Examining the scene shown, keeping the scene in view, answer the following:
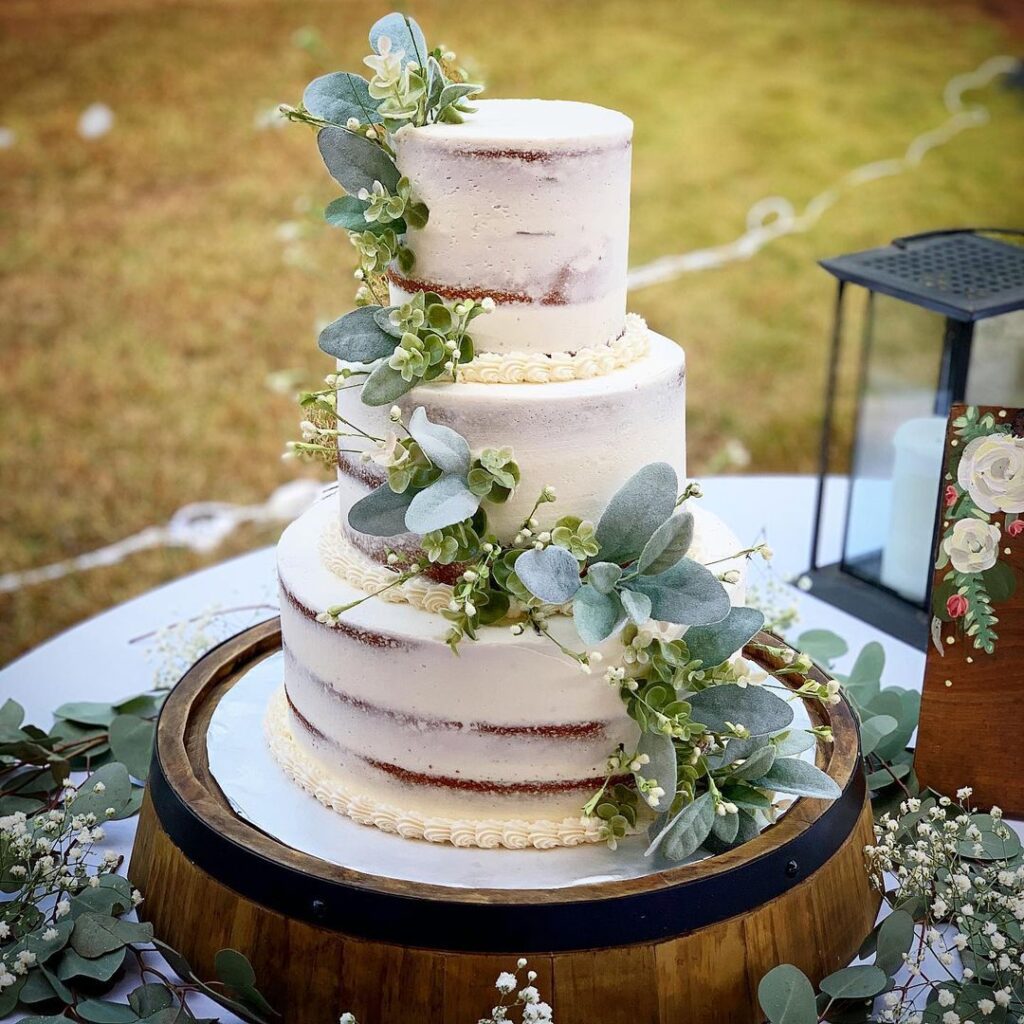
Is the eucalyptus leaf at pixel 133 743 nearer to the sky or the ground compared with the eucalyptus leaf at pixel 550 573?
nearer to the ground

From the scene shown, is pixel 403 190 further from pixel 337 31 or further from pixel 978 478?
pixel 337 31

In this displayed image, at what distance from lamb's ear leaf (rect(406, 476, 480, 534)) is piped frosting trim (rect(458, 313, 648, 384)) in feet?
0.43

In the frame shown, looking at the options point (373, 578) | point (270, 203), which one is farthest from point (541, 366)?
point (270, 203)

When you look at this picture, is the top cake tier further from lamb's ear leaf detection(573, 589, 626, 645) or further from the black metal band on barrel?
the black metal band on barrel

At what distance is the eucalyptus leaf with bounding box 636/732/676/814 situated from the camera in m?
1.42

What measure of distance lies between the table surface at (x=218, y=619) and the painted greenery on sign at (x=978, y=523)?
421 millimetres

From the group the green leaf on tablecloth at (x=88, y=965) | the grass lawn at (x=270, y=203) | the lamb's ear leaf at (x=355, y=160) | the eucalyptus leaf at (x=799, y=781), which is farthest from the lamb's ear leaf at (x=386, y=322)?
the grass lawn at (x=270, y=203)

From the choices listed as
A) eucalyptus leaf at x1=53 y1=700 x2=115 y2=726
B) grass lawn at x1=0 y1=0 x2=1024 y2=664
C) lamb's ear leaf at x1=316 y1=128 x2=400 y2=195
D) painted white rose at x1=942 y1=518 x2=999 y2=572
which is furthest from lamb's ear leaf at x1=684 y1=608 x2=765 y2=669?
grass lawn at x1=0 y1=0 x2=1024 y2=664

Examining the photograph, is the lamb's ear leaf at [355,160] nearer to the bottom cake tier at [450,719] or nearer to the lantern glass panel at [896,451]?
the bottom cake tier at [450,719]

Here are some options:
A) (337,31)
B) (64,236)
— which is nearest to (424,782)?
(64,236)

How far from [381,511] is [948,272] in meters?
1.21

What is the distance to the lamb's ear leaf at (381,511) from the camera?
1.42 metres

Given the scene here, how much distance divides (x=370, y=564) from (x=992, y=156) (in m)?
4.78

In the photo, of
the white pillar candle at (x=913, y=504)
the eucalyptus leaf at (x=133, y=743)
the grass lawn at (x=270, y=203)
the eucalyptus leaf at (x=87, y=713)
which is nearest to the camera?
the eucalyptus leaf at (x=133, y=743)
